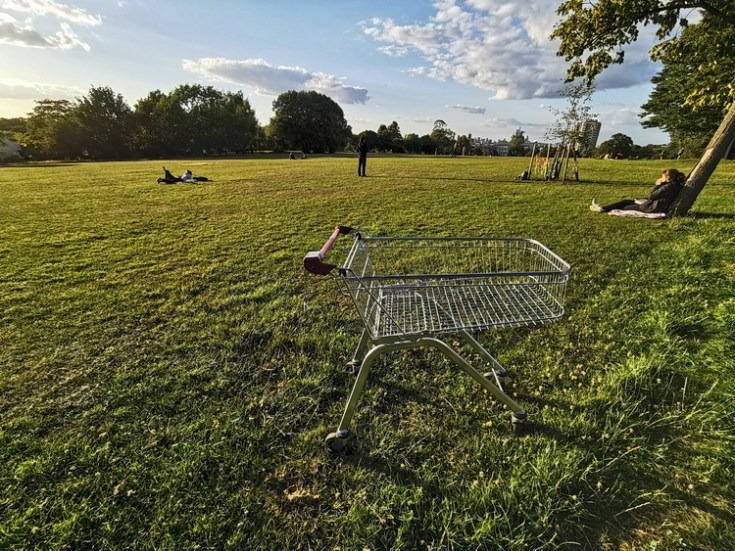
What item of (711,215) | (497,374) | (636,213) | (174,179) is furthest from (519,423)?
(174,179)

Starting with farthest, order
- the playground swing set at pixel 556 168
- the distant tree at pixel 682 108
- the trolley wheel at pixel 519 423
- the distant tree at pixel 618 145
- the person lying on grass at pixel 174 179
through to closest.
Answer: the distant tree at pixel 618 145 < the person lying on grass at pixel 174 179 < the playground swing set at pixel 556 168 < the distant tree at pixel 682 108 < the trolley wheel at pixel 519 423

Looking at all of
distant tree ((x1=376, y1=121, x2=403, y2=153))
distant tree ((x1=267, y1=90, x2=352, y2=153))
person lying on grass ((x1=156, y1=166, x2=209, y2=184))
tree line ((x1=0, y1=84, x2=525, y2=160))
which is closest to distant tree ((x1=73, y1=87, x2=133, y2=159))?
tree line ((x1=0, y1=84, x2=525, y2=160))

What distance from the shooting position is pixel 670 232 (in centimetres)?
714

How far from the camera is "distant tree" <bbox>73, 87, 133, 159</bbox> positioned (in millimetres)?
54438

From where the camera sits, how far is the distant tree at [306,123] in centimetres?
6462

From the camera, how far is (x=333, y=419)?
273 cm

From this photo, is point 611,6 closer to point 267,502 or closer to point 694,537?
point 694,537

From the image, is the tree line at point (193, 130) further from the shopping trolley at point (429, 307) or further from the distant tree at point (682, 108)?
the shopping trolley at point (429, 307)

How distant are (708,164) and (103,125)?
72.9m

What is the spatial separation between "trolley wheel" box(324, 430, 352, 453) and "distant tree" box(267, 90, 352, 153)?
67.3m

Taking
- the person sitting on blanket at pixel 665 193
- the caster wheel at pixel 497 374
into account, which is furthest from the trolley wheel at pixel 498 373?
the person sitting on blanket at pixel 665 193

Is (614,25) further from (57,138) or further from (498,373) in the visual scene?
(57,138)

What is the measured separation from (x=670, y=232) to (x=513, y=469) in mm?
7565

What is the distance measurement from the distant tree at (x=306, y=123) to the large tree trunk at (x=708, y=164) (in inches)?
2474
